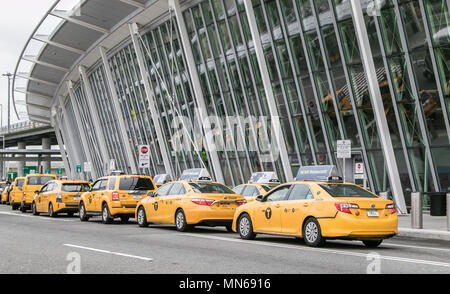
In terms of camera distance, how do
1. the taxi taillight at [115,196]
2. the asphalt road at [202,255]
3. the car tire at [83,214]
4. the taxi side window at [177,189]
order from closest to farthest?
the asphalt road at [202,255] → the taxi side window at [177,189] → the taxi taillight at [115,196] → the car tire at [83,214]

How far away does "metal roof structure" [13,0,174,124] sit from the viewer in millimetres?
35625

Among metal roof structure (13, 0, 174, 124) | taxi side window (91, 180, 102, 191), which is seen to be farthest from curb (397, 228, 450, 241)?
metal roof structure (13, 0, 174, 124)

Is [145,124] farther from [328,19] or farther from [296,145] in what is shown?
[328,19]

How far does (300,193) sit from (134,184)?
29.7 ft

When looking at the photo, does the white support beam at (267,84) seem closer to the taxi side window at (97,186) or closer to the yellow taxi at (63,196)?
the yellow taxi at (63,196)

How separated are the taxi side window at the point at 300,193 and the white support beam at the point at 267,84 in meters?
15.3

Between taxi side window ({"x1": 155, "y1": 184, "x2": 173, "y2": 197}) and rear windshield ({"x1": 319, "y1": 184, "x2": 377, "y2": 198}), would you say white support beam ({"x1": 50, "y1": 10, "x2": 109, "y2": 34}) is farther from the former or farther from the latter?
rear windshield ({"x1": 319, "y1": 184, "x2": 377, "y2": 198})

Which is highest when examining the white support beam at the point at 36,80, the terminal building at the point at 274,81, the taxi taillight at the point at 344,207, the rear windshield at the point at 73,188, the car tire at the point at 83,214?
the white support beam at the point at 36,80

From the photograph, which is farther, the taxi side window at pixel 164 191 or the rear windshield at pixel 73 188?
the rear windshield at pixel 73 188

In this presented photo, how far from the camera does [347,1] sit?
24.7m

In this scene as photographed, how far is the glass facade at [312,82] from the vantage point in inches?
901

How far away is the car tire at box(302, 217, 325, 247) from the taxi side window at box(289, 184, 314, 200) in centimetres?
57

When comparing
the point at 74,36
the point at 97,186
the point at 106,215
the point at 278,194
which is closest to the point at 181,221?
the point at 278,194

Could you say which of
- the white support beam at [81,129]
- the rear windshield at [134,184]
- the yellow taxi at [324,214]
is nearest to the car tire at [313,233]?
the yellow taxi at [324,214]
